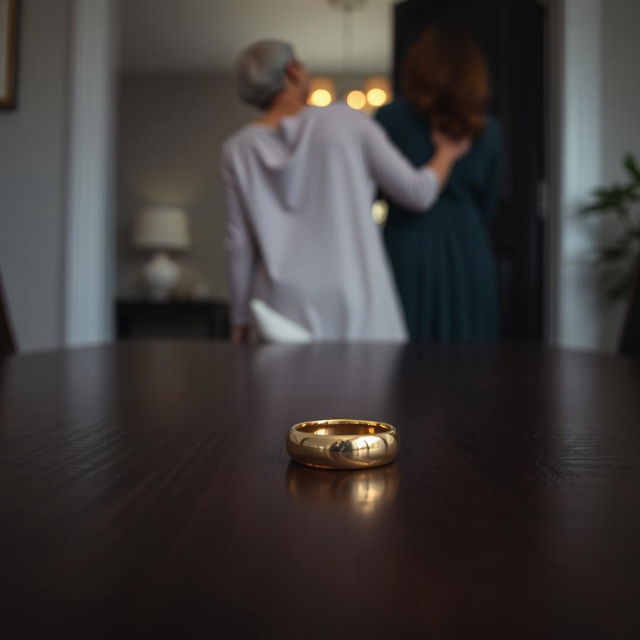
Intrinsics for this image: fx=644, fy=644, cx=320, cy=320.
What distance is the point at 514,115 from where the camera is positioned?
2.70 metres

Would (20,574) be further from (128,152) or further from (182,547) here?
(128,152)

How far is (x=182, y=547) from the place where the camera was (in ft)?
0.43

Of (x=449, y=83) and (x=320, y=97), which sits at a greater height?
(x=320, y=97)

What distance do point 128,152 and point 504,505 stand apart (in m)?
5.60

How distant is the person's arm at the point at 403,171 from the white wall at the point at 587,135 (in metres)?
1.31

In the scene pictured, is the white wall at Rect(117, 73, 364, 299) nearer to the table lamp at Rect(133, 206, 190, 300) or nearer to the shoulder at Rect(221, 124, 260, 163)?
the table lamp at Rect(133, 206, 190, 300)

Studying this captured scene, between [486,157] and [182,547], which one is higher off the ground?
[486,157]

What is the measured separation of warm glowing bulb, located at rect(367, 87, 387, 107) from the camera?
13.3ft

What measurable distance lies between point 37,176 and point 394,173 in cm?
182

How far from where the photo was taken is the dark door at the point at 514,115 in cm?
264

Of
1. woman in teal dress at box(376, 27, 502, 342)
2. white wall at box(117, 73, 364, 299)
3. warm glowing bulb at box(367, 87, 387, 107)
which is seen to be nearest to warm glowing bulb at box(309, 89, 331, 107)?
warm glowing bulb at box(367, 87, 387, 107)

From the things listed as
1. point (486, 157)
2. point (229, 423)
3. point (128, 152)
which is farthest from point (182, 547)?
point (128, 152)

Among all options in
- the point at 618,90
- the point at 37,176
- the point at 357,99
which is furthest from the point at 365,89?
the point at 37,176

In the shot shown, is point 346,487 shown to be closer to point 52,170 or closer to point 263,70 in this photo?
point 263,70
